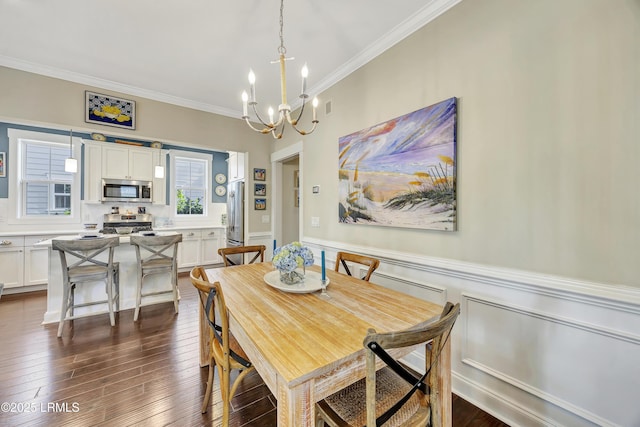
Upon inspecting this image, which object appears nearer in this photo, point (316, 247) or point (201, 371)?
point (201, 371)

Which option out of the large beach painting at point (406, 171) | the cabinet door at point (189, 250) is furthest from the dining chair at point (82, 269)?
the large beach painting at point (406, 171)

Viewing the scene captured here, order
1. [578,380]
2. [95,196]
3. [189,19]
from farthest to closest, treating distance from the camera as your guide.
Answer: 1. [95,196]
2. [189,19]
3. [578,380]

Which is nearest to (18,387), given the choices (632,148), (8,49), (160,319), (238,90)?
(160,319)

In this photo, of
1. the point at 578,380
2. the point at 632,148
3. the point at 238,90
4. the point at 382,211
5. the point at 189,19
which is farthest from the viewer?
the point at 238,90

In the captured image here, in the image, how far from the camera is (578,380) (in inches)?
50.9

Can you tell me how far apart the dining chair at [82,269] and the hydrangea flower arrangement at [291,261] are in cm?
227

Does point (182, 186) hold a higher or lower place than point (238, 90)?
lower

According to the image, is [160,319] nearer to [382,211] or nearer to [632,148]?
[382,211]

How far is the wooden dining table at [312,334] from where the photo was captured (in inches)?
33.3

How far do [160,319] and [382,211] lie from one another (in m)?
2.91

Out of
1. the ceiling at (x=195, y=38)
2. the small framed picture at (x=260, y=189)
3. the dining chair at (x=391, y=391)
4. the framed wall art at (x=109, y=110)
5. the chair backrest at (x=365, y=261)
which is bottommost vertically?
the dining chair at (x=391, y=391)

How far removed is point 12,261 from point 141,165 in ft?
7.64

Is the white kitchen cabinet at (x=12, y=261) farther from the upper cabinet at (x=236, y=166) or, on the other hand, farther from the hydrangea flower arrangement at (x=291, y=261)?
the hydrangea flower arrangement at (x=291, y=261)

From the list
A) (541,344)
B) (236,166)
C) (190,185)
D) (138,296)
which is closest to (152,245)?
(138,296)
